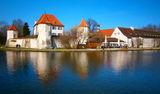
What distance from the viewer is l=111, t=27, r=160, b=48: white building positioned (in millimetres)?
47256

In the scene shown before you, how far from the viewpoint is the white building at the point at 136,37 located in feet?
155

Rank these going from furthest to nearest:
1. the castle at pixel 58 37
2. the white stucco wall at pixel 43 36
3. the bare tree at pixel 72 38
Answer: the castle at pixel 58 37 < the white stucco wall at pixel 43 36 < the bare tree at pixel 72 38

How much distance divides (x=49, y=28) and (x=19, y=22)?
3460cm

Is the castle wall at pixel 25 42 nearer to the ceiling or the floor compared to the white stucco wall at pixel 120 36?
nearer to the floor

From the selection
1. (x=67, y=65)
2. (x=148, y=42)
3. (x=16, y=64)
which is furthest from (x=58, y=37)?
(x=148, y=42)

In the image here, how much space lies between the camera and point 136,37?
49.7m

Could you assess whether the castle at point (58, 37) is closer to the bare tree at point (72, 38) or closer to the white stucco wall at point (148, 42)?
the white stucco wall at point (148, 42)

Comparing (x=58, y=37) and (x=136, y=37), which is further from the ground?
(x=136, y=37)

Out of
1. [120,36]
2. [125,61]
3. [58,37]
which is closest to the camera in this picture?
[125,61]

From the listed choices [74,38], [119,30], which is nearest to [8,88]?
[74,38]

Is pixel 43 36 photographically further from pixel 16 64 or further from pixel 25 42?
pixel 16 64

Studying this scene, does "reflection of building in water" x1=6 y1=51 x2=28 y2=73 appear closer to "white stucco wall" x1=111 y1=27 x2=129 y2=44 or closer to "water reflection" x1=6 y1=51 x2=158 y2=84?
"water reflection" x1=6 y1=51 x2=158 y2=84

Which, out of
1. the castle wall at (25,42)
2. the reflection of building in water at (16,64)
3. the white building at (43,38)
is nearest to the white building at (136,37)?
the white building at (43,38)

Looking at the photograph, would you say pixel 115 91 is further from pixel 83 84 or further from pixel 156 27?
pixel 156 27
